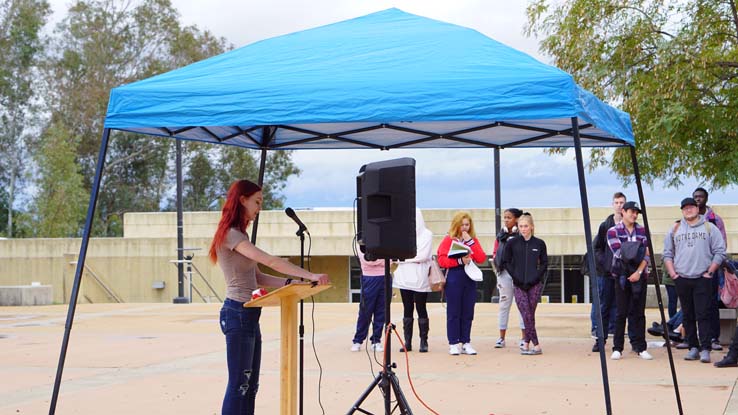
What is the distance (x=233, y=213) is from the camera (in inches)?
265

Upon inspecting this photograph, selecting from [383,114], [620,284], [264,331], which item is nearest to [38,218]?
[264,331]

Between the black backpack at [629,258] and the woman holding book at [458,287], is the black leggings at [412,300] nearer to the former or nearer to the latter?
the woman holding book at [458,287]

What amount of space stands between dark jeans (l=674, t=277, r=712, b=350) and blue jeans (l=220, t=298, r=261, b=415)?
21.6ft

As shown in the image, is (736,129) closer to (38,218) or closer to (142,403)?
(142,403)

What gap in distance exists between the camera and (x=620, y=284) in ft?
39.0

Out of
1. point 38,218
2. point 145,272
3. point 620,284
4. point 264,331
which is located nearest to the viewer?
point 620,284

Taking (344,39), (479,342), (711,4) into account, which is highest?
(711,4)

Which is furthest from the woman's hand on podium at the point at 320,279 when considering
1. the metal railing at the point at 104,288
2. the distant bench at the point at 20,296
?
the metal railing at the point at 104,288

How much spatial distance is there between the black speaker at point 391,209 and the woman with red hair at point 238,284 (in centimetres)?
50

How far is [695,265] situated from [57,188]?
3702 centimetres

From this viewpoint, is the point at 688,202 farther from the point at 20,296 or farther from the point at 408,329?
the point at 20,296

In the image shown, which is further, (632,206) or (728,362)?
(632,206)

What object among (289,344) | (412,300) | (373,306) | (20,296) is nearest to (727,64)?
(412,300)

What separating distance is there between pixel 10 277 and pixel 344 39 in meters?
32.0
